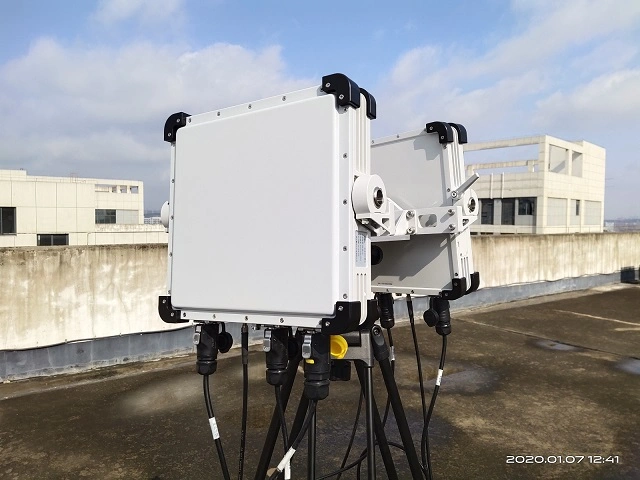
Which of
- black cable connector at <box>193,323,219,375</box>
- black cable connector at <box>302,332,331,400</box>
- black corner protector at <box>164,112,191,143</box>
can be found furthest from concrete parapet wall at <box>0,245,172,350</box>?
black cable connector at <box>302,332,331,400</box>

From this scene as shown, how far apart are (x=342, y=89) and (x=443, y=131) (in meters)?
1.18

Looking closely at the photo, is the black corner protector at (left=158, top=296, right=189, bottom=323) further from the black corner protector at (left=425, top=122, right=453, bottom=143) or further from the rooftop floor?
the rooftop floor

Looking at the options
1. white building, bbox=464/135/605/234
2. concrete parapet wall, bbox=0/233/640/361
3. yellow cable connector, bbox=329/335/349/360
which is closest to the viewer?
yellow cable connector, bbox=329/335/349/360

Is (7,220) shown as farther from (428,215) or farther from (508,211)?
(508,211)

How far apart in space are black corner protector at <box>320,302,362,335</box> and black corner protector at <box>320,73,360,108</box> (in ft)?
2.30

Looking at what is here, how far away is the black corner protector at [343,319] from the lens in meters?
1.50

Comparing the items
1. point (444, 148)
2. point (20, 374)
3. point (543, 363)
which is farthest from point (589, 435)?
point (20, 374)

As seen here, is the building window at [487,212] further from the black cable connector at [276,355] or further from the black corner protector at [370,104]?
the black cable connector at [276,355]

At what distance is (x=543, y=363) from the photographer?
6.20 m

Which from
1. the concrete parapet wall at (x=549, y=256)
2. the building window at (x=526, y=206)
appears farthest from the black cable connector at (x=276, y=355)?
the building window at (x=526, y=206)

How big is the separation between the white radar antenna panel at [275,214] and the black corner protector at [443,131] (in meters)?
0.94

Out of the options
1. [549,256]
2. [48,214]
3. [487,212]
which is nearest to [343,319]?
[549,256]

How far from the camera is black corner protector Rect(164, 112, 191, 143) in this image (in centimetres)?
198

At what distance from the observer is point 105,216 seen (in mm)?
44156
